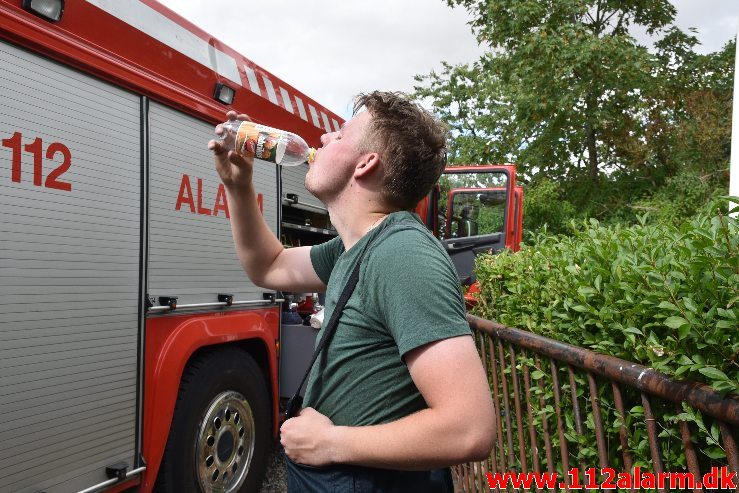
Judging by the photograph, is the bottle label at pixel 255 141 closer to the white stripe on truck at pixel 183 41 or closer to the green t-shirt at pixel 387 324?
the green t-shirt at pixel 387 324

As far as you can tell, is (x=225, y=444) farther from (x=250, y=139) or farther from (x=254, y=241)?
(x=250, y=139)

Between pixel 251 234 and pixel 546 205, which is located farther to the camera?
pixel 546 205

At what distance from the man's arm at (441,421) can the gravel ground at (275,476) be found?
3434mm

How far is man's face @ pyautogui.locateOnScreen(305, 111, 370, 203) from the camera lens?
5.48 ft

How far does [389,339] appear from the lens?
1384 mm

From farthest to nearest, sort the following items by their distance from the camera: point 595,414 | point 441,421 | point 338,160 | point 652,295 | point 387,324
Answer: point 595,414 < point 338,160 < point 652,295 < point 387,324 < point 441,421

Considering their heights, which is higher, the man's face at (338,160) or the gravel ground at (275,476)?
the man's face at (338,160)

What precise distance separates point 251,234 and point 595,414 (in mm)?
1298

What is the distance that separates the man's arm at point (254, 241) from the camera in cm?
208

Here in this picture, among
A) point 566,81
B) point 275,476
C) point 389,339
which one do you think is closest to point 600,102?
point 566,81

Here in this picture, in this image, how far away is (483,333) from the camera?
3160 millimetres

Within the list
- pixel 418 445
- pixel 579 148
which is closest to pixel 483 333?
pixel 418 445

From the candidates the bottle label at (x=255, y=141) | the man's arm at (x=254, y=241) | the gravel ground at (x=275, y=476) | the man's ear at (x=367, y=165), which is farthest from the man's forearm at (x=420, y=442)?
the gravel ground at (x=275, y=476)

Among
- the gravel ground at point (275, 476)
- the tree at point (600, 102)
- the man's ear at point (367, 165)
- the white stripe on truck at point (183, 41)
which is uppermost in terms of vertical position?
the tree at point (600, 102)
